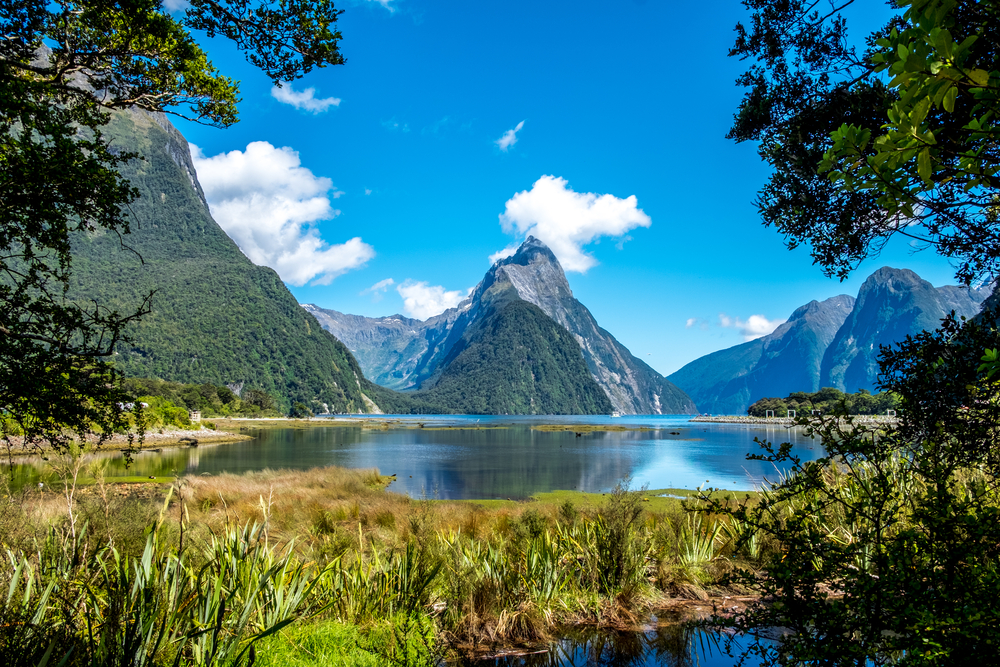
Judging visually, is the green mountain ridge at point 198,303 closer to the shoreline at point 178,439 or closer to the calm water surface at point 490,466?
the shoreline at point 178,439

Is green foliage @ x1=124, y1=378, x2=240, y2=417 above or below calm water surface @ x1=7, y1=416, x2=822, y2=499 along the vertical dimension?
above

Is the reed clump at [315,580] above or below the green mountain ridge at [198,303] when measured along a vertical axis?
below

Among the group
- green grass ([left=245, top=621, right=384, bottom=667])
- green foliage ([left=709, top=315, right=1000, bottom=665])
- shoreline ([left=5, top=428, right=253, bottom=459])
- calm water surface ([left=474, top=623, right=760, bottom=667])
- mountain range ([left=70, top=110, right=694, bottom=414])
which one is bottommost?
shoreline ([left=5, top=428, right=253, bottom=459])

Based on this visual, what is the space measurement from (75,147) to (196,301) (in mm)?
174800

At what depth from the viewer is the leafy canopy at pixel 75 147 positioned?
12.8 feet

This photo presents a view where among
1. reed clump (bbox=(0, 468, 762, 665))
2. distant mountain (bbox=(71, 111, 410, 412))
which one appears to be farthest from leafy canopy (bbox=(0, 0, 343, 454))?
distant mountain (bbox=(71, 111, 410, 412))

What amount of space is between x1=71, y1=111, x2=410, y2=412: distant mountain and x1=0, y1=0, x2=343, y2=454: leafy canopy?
13185 centimetres

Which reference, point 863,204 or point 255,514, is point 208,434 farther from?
point 863,204

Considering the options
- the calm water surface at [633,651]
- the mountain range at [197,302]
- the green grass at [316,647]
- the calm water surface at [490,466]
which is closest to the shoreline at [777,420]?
the calm water surface at [633,651]

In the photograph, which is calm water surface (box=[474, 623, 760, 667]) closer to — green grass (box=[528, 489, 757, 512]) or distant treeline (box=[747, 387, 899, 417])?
green grass (box=[528, 489, 757, 512])

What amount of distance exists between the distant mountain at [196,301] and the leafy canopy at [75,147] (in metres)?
132

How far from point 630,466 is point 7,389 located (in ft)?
101

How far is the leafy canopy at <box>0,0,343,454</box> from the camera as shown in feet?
12.8

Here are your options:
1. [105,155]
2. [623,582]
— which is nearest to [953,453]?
[623,582]
